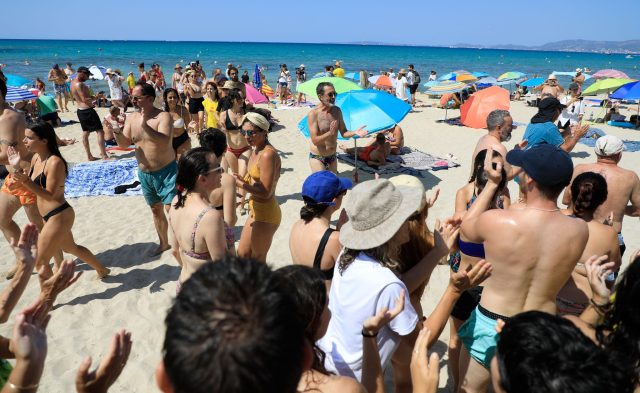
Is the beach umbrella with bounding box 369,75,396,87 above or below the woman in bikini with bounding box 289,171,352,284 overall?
above

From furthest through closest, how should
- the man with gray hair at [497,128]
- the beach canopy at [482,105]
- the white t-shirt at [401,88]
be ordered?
the white t-shirt at [401,88] < the beach canopy at [482,105] < the man with gray hair at [497,128]

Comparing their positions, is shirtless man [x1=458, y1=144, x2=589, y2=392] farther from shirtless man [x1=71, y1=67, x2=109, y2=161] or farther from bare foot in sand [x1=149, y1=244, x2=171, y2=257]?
shirtless man [x1=71, y1=67, x2=109, y2=161]

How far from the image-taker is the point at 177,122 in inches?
205

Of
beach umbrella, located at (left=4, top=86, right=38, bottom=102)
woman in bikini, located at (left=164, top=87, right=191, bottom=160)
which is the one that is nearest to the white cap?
woman in bikini, located at (left=164, top=87, right=191, bottom=160)

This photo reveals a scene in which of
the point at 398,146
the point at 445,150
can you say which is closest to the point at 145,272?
the point at 398,146

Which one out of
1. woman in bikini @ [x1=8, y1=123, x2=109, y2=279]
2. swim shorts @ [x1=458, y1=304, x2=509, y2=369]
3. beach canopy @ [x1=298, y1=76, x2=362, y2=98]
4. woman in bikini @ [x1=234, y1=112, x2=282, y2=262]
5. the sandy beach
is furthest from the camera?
beach canopy @ [x1=298, y1=76, x2=362, y2=98]

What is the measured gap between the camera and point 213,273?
103 centimetres

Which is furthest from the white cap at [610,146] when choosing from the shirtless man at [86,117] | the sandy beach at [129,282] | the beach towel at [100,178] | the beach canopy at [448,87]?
the beach canopy at [448,87]

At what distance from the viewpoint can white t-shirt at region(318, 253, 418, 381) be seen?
1.84m

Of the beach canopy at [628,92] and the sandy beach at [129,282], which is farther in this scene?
the beach canopy at [628,92]

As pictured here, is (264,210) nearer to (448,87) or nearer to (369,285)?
(369,285)

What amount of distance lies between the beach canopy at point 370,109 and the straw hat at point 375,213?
4.98m

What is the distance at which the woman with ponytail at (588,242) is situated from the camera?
264 centimetres

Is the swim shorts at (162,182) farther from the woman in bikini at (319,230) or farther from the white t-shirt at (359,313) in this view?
the white t-shirt at (359,313)
